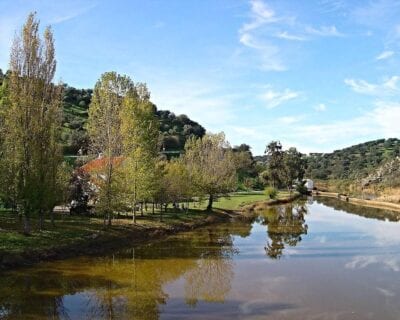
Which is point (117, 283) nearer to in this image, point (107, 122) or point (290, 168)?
point (107, 122)

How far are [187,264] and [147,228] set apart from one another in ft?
41.1

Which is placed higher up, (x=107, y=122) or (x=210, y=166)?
(x=107, y=122)

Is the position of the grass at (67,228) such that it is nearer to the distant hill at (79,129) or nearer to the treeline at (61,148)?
the treeline at (61,148)

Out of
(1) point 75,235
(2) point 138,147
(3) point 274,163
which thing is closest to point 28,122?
(1) point 75,235

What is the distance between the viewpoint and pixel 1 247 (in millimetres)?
26609

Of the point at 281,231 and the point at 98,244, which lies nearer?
the point at 98,244

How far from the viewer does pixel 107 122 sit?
129 ft

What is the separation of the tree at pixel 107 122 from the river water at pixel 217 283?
7641 mm

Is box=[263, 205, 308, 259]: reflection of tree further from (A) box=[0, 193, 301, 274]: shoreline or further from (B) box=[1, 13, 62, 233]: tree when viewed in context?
(B) box=[1, 13, 62, 233]: tree

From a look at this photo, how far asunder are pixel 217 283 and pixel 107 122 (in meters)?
20.4

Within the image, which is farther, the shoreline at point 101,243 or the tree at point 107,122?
the tree at point 107,122

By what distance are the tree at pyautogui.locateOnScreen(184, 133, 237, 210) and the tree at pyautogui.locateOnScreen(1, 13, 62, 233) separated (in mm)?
27351

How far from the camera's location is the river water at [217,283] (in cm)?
1884

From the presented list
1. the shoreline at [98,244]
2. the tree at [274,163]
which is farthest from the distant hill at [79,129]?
the shoreline at [98,244]
